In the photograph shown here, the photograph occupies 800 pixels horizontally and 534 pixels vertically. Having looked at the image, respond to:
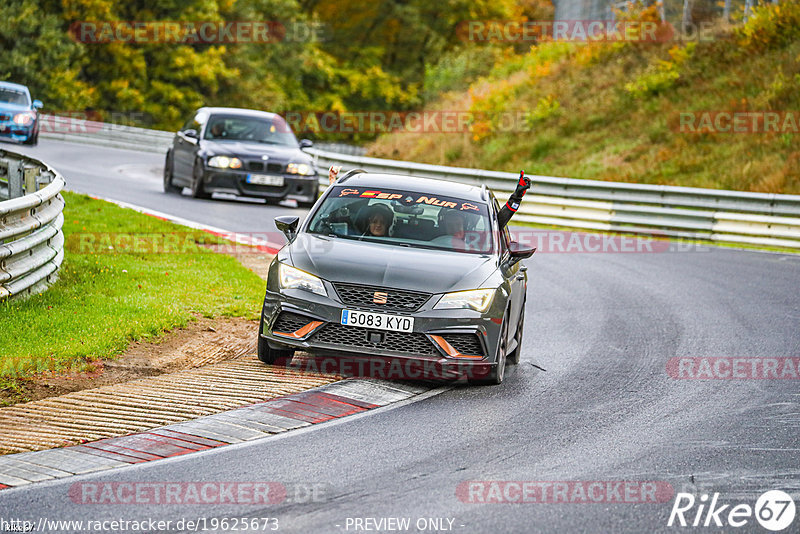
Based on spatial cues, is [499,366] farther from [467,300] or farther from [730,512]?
[730,512]

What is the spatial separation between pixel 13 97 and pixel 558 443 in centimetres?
2692

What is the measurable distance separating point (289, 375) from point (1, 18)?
40.3 meters

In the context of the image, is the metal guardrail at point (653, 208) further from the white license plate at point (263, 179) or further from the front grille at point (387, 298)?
the front grille at point (387, 298)

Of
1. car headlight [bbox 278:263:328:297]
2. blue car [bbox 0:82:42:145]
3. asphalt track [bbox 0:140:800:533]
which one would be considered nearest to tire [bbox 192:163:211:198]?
asphalt track [bbox 0:140:800:533]

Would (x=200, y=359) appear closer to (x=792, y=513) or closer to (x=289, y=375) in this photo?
(x=289, y=375)

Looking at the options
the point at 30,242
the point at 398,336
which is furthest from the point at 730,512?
the point at 30,242

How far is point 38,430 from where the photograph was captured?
702 centimetres

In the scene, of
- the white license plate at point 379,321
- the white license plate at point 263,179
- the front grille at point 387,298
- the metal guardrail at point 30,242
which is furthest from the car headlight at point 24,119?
the white license plate at point 379,321

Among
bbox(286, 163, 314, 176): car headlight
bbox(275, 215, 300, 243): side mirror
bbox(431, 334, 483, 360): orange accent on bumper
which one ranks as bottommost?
bbox(431, 334, 483, 360): orange accent on bumper

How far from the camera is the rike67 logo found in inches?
229

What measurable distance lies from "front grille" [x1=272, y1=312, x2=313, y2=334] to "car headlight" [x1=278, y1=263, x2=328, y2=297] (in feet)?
0.72

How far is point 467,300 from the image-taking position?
29.2 feet

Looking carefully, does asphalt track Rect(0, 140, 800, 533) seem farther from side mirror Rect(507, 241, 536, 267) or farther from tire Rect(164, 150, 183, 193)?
tire Rect(164, 150, 183, 193)

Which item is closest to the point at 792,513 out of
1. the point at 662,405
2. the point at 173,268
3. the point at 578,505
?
the point at 578,505
